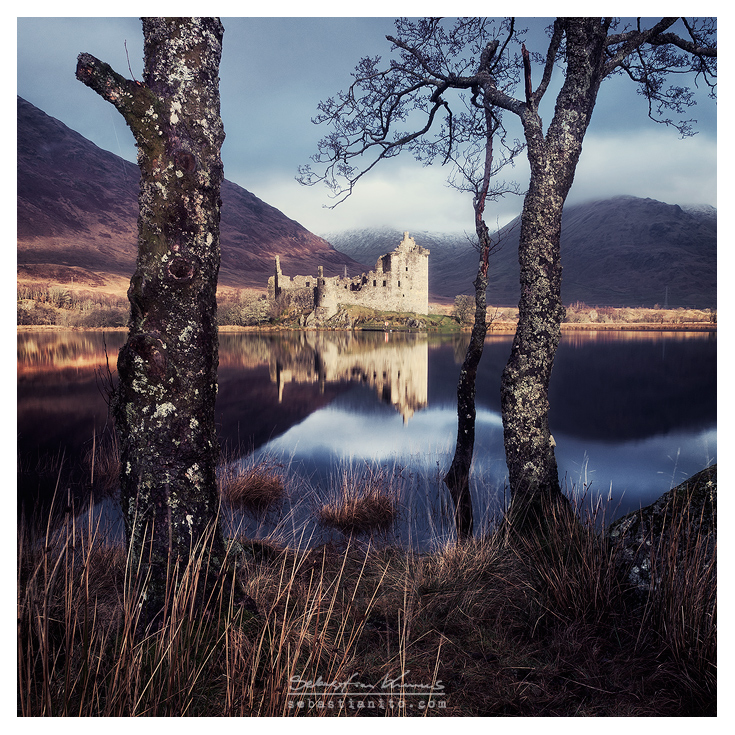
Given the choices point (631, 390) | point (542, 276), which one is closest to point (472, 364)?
point (542, 276)

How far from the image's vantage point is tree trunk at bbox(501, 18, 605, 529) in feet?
11.0

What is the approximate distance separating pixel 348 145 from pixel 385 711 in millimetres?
4941

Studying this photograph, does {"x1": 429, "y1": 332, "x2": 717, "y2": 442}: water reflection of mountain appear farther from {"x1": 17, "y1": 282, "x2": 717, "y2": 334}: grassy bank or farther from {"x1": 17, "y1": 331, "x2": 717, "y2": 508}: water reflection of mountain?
{"x1": 17, "y1": 282, "x2": 717, "y2": 334}: grassy bank

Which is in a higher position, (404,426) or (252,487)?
(404,426)

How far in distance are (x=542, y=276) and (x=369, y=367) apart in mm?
13941

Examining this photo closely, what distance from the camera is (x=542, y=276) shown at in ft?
11.2

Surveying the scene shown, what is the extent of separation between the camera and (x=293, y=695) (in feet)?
5.62

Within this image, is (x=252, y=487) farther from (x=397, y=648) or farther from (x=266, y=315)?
(x=266, y=315)

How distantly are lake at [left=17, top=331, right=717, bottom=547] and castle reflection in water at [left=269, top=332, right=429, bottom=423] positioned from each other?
162 millimetres

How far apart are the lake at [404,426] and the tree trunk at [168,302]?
166cm

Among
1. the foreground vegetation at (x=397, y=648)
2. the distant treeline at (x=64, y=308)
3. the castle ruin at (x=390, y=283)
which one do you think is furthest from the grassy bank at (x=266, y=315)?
the foreground vegetation at (x=397, y=648)

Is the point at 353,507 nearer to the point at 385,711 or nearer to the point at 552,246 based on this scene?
the point at 385,711

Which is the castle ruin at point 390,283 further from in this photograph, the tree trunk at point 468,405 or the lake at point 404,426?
the tree trunk at point 468,405

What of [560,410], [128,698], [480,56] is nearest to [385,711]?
[128,698]
